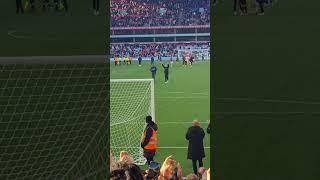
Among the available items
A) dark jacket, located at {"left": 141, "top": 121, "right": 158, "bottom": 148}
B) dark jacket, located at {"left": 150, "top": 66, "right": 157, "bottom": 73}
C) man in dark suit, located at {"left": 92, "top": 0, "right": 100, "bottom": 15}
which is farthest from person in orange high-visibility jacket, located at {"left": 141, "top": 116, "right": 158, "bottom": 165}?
dark jacket, located at {"left": 150, "top": 66, "right": 157, "bottom": 73}

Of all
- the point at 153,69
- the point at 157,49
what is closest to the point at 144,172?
the point at 157,49

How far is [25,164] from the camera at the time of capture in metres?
4.63

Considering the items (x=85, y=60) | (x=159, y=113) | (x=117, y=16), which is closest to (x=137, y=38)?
(x=117, y=16)

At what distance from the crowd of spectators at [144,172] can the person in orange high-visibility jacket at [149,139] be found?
513 millimetres

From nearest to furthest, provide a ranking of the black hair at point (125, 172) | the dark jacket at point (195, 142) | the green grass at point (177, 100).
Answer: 1. the black hair at point (125, 172)
2. the dark jacket at point (195, 142)
3. the green grass at point (177, 100)

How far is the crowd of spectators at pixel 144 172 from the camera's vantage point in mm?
4171

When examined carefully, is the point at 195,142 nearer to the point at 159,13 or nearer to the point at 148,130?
the point at 148,130

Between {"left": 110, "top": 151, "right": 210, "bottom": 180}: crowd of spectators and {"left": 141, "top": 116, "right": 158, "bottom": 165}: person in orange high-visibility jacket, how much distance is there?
513mm

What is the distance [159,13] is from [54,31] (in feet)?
23.1

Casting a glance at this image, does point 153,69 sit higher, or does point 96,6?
point 96,6

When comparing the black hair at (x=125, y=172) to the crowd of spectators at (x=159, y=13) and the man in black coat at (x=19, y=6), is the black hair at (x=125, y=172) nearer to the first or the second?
the man in black coat at (x=19, y=6)
